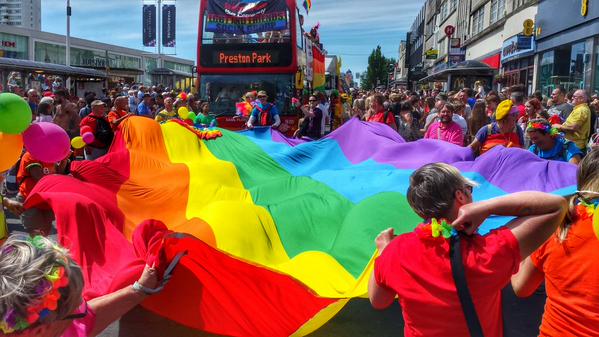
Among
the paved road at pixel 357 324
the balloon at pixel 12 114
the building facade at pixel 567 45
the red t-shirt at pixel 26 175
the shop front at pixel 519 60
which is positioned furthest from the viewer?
the shop front at pixel 519 60

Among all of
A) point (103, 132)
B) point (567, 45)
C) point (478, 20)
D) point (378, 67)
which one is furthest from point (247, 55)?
point (378, 67)

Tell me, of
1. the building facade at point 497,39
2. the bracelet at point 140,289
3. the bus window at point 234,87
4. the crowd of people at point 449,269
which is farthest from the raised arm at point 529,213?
the building facade at point 497,39

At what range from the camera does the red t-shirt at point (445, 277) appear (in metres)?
2.01

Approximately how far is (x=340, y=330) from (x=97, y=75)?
101 feet

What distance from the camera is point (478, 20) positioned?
38.6 meters

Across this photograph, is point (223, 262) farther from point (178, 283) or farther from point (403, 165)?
point (403, 165)

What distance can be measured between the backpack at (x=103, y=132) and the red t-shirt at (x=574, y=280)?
7.77 metres

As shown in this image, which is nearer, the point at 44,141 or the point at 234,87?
the point at 44,141

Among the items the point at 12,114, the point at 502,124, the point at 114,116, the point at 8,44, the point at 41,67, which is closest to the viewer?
the point at 12,114

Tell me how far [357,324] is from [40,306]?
3449 millimetres

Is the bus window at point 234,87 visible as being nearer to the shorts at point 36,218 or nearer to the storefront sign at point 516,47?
the shorts at point 36,218

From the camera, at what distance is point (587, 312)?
87.4 inches

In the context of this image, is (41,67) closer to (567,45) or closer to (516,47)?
(516,47)

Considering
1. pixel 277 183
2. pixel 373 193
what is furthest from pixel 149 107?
pixel 373 193
